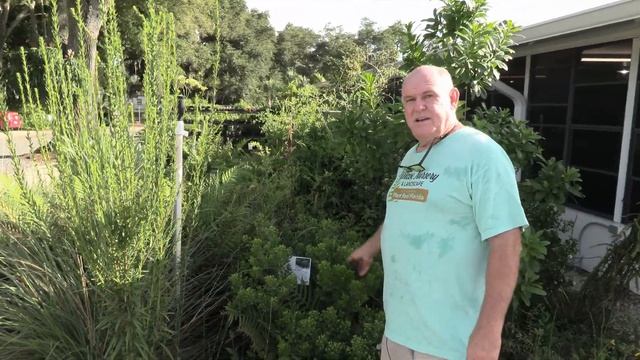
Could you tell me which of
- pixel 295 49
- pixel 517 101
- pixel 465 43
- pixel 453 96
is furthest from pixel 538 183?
pixel 295 49

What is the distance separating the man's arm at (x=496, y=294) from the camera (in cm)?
168

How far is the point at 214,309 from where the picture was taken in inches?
135

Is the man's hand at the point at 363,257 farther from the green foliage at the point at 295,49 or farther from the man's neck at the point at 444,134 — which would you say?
the green foliage at the point at 295,49

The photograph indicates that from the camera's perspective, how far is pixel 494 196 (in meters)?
1.71

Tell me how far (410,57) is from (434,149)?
6.88 ft

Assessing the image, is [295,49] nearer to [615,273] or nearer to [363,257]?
[615,273]

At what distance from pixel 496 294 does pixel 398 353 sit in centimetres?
52

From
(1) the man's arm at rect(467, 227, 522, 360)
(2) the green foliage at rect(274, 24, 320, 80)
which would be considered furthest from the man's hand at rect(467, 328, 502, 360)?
(2) the green foliage at rect(274, 24, 320, 80)

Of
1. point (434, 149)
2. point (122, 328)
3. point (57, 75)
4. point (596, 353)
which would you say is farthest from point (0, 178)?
point (596, 353)

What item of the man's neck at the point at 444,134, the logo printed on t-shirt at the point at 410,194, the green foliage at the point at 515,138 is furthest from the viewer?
the green foliage at the point at 515,138

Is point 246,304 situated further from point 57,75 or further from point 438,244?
point 57,75

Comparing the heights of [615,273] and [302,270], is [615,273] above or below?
below

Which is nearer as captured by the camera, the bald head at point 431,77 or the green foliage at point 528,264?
the bald head at point 431,77

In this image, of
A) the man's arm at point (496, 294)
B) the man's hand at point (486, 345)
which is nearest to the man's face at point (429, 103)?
the man's arm at point (496, 294)
